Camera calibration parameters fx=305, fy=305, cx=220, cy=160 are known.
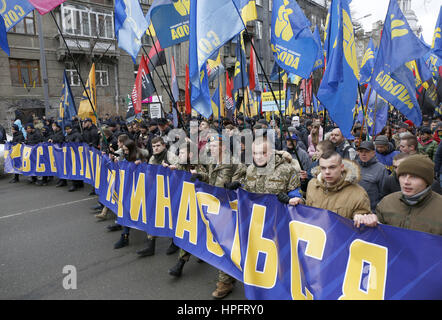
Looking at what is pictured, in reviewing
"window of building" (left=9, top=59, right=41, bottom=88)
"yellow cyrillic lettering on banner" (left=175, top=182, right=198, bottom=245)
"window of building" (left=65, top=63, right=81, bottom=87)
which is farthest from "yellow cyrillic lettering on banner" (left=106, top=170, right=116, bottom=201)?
"window of building" (left=65, top=63, right=81, bottom=87)

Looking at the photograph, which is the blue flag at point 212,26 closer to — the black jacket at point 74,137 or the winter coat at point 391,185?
the winter coat at point 391,185

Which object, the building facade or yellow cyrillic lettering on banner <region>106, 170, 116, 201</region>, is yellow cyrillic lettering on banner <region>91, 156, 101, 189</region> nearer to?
yellow cyrillic lettering on banner <region>106, 170, 116, 201</region>

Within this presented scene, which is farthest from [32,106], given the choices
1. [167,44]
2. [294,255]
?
[294,255]

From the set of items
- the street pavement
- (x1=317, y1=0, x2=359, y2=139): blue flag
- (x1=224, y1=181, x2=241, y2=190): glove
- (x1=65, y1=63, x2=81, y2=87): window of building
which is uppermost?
(x1=65, y1=63, x2=81, y2=87): window of building

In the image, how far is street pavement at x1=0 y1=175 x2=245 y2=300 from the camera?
3.58m

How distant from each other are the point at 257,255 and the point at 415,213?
56.3 inches

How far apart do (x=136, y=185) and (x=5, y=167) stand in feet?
25.8

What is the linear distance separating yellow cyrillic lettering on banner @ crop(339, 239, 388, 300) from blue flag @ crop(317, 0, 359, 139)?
165 cm

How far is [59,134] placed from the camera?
950 cm

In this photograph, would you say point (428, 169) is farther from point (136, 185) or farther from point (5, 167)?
point (5, 167)

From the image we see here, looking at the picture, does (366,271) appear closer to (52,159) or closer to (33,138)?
(52,159)

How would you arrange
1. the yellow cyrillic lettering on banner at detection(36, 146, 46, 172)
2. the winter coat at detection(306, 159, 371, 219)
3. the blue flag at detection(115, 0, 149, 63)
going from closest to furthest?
the winter coat at detection(306, 159, 371, 219), the blue flag at detection(115, 0, 149, 63), the yellow cyrillic lettering on banner at detection(36, 146, 46, 172)

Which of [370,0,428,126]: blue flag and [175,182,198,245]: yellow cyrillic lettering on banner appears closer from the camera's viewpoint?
[175,182,198,245]: yellow cyrillic lettering on banner

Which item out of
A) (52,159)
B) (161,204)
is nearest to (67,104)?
(52,159)
